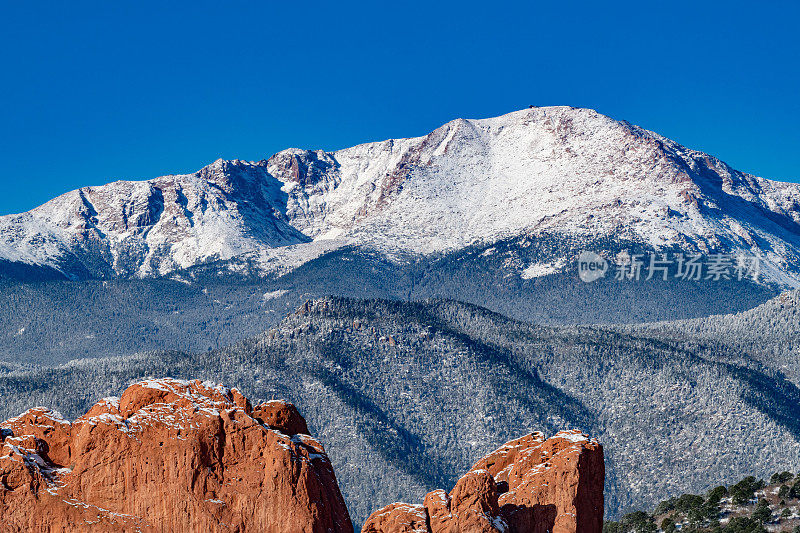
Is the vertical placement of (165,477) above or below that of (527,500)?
above

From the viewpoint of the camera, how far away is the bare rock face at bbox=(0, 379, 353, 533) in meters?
64.3

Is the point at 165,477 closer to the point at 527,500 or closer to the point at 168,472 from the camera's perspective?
the point at 168,472

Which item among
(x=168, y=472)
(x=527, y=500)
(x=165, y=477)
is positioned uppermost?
(x=168, y=472)

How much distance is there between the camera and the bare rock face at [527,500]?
231 ft

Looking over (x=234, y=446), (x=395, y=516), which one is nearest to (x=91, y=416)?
(x=234, y=446)

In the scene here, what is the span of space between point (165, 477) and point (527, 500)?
22.6 m

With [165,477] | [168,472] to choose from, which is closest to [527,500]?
[168,472]

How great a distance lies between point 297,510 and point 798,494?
100856mm

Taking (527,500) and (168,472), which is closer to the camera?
(168,472)

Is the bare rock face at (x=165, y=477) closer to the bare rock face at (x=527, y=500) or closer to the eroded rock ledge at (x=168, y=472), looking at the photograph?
the eroded rock ledge at (x=168, y=472)

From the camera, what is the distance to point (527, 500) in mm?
73188

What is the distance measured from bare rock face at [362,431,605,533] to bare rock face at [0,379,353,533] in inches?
284

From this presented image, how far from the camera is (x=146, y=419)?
217 ft

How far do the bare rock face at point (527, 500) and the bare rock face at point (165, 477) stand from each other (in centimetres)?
721
